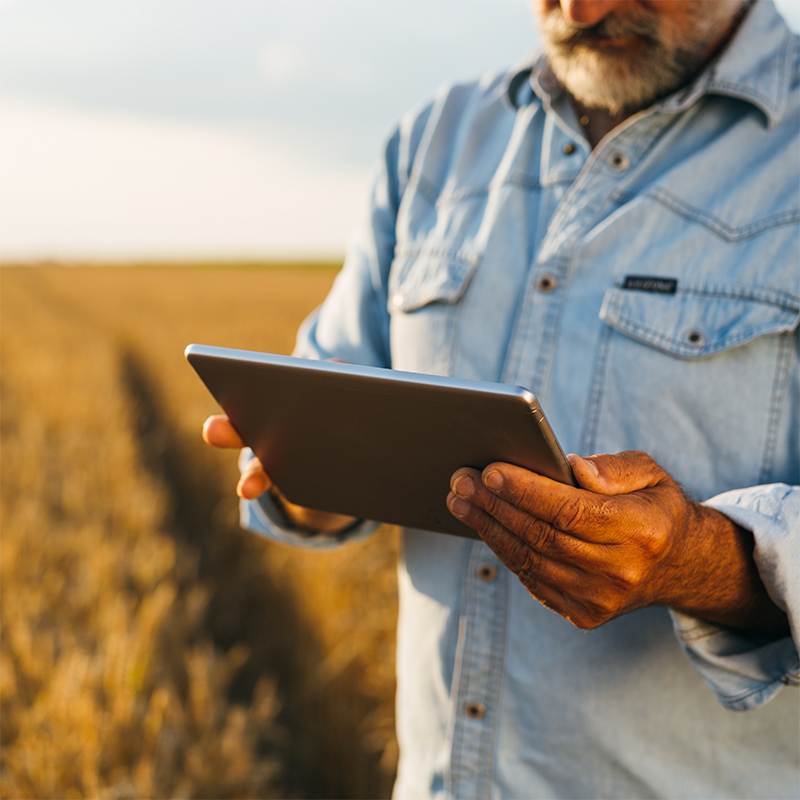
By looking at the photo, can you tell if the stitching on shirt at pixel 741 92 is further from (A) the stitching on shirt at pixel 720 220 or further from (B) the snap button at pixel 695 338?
(B) the snap button at pixel 695 338

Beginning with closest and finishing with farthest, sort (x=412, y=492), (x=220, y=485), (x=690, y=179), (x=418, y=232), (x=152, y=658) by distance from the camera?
(x=412, y=492) → (x=690, y=179) → (x=418, y=232) → (x=152, y=658) → (x=220, y=485)

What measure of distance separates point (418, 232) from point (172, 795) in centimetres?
146

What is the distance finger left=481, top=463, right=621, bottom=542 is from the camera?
0.76 meters

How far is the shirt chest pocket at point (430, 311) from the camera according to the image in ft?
3.98

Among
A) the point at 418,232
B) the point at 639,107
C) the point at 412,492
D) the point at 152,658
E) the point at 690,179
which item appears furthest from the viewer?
the point at 152,658

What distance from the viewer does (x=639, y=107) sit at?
120 cm

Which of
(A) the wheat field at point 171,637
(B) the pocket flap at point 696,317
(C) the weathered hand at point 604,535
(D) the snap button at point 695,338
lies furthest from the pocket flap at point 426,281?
(A) the wheat field at point 171,637

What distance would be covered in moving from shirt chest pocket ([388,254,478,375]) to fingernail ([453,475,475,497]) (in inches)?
16.3

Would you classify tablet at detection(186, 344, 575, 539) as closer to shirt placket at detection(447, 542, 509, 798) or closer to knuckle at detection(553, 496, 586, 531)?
knuckle at detection(553, 496, 586, 531)

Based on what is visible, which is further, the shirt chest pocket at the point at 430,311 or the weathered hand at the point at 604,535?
the shirt chest pocket at the point at 430,311

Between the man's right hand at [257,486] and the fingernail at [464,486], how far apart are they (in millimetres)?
360

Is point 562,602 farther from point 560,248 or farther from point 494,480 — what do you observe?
point 560,248

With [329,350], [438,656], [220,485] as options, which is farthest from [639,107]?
[220,485]

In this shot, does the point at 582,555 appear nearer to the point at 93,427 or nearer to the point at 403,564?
the point at 403,564
